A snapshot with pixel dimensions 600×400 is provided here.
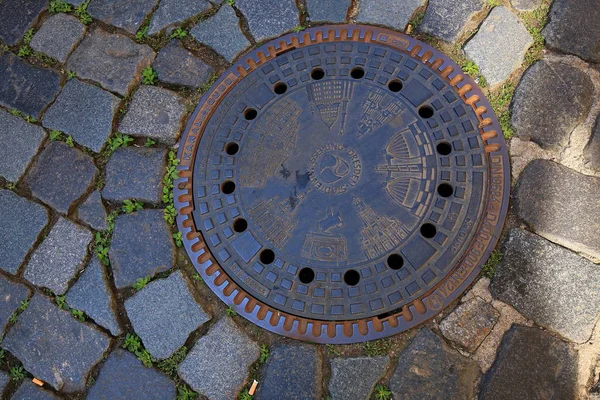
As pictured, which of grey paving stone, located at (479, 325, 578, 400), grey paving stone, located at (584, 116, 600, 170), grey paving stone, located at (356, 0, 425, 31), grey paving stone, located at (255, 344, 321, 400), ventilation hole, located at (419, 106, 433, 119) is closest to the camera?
grey paving stone, located at (479, 325, 578, 400)

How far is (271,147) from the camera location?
2.41 meters

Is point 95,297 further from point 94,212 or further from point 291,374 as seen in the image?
point 291,374

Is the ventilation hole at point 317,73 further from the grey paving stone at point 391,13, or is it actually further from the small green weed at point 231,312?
the small green weed at point 231,312

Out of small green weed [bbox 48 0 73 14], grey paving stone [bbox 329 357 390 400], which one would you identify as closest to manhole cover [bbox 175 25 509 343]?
grey paving stone [bbox 329 357 390 400]

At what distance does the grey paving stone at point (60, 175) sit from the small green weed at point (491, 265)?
6.18 ft

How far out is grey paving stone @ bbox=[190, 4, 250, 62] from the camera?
2.67m

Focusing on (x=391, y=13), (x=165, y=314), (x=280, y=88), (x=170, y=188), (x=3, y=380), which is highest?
(x=391, y=13)

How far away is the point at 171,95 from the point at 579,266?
80.1 inches

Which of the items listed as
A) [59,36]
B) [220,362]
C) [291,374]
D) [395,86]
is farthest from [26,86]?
[291,374]

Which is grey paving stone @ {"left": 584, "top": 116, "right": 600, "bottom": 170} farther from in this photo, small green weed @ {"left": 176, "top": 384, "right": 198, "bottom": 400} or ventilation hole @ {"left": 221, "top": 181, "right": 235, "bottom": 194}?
small green weed @ {"left": 176, "top": 384, "right": 198, "bottom": 400}

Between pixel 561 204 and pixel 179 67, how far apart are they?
1932mm

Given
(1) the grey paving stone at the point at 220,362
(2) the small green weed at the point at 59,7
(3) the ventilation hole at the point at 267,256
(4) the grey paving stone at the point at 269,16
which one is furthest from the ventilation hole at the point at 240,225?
(2) the small green weed at the point at 59,7

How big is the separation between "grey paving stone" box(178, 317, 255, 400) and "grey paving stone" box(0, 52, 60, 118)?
153 cm

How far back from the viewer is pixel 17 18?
2.94 m
